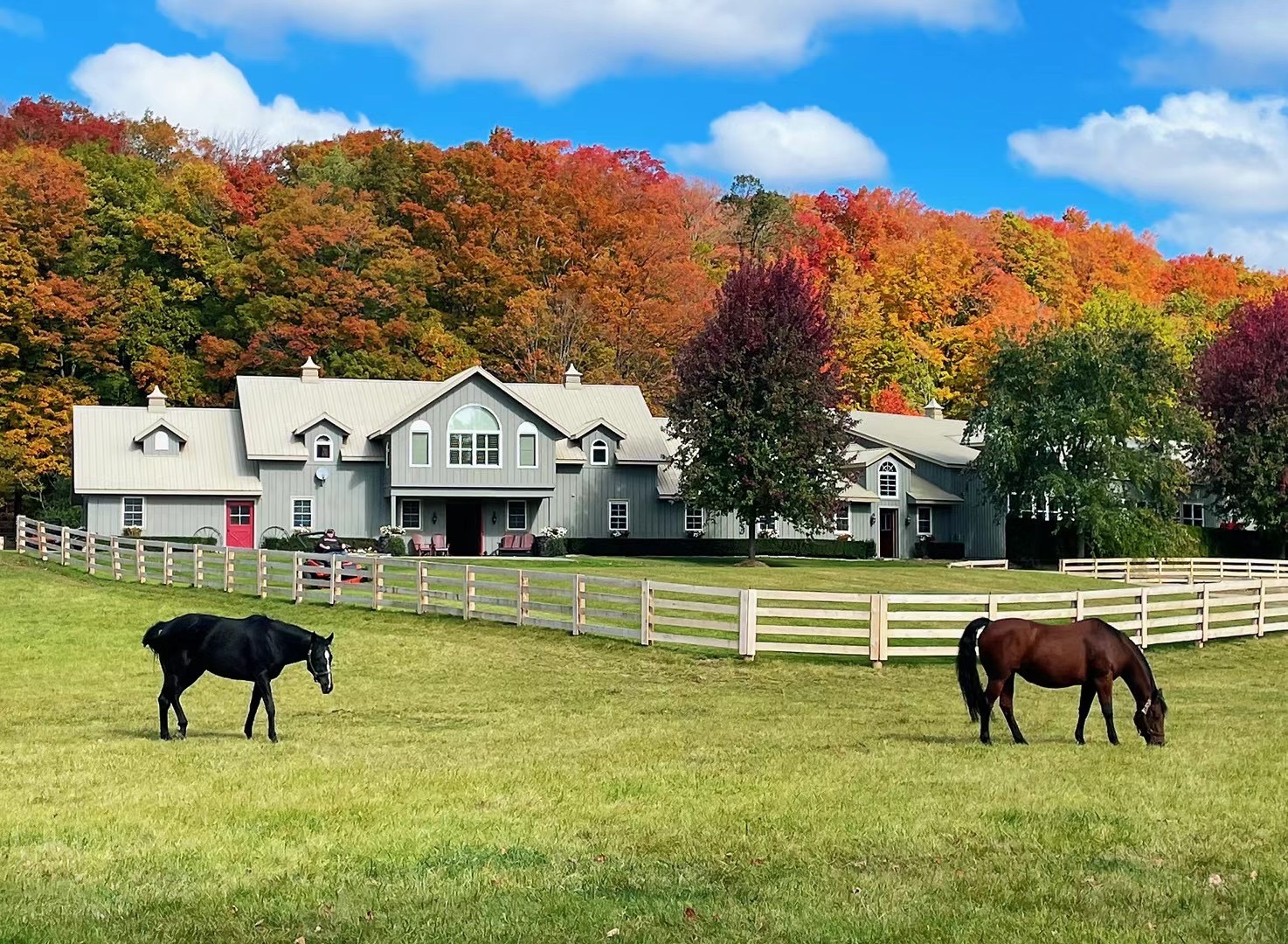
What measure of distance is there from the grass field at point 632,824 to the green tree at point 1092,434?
3393cm

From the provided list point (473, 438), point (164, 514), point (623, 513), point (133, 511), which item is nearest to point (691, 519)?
point (623, 513)

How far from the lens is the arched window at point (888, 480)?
5678 cm

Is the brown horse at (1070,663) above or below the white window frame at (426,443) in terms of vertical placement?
below

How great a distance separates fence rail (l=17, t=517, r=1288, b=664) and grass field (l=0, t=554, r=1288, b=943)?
16.3 ft

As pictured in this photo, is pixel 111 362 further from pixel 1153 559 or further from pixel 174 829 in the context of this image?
pixel 174 829

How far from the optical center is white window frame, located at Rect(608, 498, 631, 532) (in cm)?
5359

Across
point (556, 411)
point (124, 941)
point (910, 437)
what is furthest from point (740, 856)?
point (910, 437)

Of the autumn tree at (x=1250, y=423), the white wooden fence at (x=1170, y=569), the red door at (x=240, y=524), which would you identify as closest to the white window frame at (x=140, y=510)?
the red door at (x=240, y=524)

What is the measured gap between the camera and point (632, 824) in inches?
369

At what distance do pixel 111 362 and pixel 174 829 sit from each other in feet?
192

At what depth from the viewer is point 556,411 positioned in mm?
55844

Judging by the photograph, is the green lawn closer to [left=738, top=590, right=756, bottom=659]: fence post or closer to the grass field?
[left=738, top=590, right=756, bottom=659]: fence post

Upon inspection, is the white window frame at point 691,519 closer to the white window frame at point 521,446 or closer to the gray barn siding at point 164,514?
the white window frame at point 521,446

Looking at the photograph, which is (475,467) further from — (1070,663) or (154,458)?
(1070,663)
